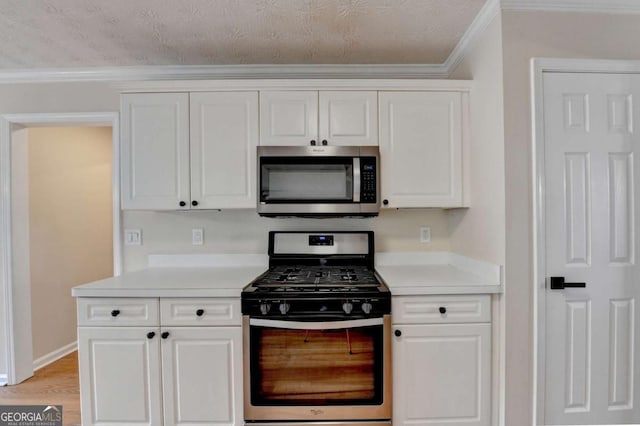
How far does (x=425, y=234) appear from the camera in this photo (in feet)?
7.98

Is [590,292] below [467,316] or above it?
above

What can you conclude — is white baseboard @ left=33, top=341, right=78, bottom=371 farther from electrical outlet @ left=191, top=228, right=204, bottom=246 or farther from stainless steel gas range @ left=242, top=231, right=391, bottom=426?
stainless steel gas range @ left=242, top=231, right=391, bottom=426

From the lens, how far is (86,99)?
246 centimetres

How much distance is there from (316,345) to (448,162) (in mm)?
1406

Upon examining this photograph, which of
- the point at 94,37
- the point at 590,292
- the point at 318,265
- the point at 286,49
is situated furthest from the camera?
the point at 318,265

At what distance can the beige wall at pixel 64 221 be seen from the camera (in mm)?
2820

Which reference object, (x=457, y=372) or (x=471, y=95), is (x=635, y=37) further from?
(x=457, y=372)

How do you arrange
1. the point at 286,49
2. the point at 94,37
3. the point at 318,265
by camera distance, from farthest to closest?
1. the point at 318,265
2. the point at 286,49
3. the point at 94,37

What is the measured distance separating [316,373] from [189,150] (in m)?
1.58

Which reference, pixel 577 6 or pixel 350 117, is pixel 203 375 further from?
pixel 577 6

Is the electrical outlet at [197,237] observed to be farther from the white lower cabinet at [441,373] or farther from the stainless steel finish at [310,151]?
the white lower cabinet at [441,373]

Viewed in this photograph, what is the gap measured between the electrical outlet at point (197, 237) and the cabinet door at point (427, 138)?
1.45 m

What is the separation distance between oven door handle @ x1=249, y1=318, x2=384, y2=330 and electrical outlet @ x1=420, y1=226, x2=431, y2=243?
3.10ft

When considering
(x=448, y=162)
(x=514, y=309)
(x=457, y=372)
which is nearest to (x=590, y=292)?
(x=514, y=309)
